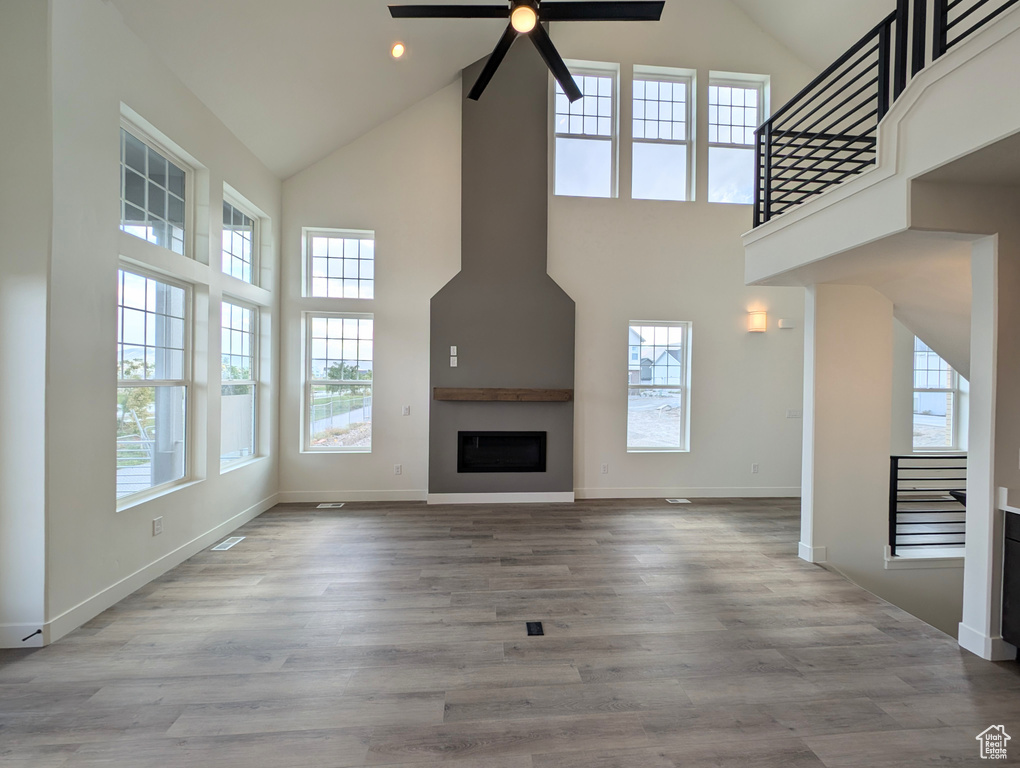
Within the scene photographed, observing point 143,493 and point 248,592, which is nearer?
point 248,592

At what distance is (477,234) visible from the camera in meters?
5.62

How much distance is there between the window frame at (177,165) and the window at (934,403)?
26.2 feet

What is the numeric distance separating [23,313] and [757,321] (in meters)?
6.51

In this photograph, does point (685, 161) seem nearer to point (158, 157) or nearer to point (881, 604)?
point (881, 604)

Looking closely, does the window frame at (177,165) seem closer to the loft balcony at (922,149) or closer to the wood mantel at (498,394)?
the wood mantel at (498,394)

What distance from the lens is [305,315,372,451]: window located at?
18.4ft

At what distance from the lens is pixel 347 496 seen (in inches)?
219

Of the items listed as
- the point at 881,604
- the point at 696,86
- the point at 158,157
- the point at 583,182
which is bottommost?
the point at 881,604

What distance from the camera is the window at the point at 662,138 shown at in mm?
5996

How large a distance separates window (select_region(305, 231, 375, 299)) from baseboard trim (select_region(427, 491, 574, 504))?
2458 mm

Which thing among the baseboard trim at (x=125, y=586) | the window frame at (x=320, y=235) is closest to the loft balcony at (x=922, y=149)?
the window frame at (x=320, y=235)

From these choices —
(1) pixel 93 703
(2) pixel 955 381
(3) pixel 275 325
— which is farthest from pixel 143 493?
(2) pixel 955 381

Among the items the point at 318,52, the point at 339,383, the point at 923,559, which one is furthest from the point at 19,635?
the point at 923,559

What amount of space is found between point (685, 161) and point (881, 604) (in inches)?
201
